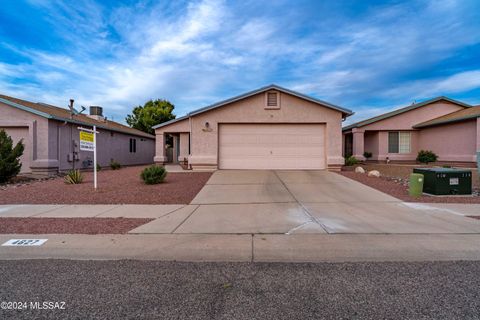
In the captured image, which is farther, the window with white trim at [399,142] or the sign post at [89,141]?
the window with white trim at [399,142]

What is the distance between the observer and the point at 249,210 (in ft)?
24.0

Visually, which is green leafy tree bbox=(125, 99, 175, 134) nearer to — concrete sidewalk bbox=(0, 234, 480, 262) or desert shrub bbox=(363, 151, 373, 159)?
desert shrub bbox=(363, 151, 373, 159)

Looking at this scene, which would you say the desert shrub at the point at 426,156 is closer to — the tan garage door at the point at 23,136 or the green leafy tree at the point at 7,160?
the green leafy tree at the point at 7,160

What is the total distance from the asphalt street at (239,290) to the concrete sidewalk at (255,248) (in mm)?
245

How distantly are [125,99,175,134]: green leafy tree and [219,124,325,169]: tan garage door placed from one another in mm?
28715

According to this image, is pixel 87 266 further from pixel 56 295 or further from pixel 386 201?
pixel 386 201

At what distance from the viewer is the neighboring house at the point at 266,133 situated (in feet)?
49.4

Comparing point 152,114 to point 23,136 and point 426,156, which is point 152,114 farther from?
point 426,156

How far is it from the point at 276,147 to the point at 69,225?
11156 millimetres

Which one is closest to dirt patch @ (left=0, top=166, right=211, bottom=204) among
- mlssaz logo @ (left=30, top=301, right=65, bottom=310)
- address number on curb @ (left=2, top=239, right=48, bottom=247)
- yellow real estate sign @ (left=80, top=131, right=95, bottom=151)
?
yellow real estate sign @ (left=80, top=131, right=95, bottom=151)

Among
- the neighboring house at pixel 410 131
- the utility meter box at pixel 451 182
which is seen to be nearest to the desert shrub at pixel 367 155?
the neighboring house at pixel 410 131

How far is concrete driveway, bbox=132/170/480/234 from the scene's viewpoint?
569 cm

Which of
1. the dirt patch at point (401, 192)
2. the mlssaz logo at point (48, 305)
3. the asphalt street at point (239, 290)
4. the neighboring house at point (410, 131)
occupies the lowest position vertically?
the mlssaz logo at point (48, 305)

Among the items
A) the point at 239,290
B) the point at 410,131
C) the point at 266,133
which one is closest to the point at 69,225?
the point at 239,290
